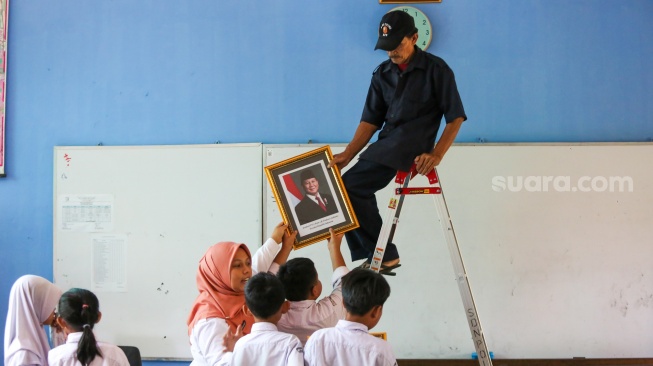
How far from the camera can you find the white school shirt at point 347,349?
214cm

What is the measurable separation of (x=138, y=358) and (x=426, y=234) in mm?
1875

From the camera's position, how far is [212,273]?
250cm

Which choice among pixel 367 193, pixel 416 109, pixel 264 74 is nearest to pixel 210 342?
pixel 367 193

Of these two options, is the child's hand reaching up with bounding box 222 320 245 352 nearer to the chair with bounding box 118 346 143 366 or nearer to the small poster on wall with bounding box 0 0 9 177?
the chair with bounding box 118 346 143 366

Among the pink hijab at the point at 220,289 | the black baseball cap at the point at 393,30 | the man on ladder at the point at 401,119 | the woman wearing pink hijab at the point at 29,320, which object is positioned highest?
the black baseball cap at the point at 393,30

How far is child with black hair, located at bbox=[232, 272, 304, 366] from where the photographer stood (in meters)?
2.14

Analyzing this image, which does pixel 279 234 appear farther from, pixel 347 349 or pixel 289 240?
pixel 347 349

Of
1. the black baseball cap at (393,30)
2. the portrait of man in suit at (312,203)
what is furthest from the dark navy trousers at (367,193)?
the black baseball cap at (393,30)

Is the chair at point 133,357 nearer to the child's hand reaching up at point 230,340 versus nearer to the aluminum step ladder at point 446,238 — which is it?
the child's hand reaching up at point 230,340

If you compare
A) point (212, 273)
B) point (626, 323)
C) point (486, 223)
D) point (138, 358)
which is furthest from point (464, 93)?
point (138, 358)

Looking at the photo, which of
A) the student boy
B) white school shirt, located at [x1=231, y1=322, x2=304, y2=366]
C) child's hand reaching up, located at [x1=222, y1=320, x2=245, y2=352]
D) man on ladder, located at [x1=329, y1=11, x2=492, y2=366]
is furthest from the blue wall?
white school shirt, located at [x1=231, y1=322, x2=304, y2=366]

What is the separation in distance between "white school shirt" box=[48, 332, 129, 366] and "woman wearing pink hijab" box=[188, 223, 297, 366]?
350 millimetres

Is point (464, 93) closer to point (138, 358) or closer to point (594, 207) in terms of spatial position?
point (594, 207)

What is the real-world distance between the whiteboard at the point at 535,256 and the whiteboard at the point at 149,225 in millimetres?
1009
